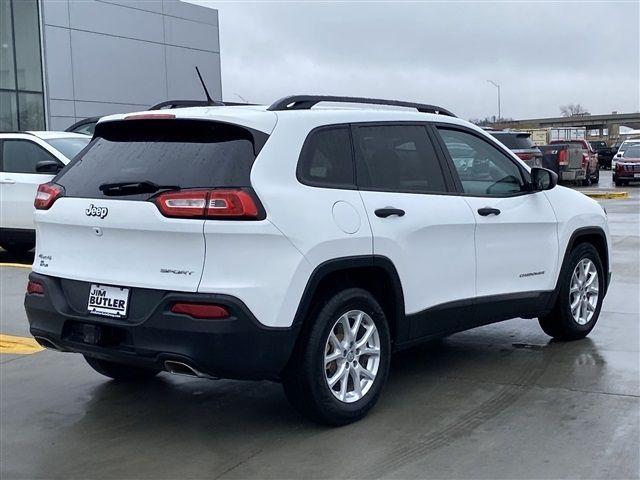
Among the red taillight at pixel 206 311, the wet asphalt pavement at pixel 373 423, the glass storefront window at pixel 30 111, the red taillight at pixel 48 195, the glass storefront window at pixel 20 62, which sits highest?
the glass storefront window at pixel 20 62

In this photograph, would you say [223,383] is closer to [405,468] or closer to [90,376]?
[90,376]

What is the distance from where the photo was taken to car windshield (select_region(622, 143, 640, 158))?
101ft

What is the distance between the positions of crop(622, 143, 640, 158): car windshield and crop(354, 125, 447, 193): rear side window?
27.6 m

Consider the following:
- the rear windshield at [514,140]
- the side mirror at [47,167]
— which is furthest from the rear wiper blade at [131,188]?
the rear windshield at [514,140]

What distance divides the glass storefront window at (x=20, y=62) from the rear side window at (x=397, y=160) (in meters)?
24.9

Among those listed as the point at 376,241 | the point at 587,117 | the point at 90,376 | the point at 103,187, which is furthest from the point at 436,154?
the point at 587,117

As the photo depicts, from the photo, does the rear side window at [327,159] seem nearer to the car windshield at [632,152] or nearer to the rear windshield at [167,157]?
the rear windshield at [167,157]

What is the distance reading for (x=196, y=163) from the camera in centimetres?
439

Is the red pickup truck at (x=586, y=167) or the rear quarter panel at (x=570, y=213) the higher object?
the red pickup truck at (x=586, y=167)

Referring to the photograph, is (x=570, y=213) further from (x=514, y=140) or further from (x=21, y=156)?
(x=514, y=140)

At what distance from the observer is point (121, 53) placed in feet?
101

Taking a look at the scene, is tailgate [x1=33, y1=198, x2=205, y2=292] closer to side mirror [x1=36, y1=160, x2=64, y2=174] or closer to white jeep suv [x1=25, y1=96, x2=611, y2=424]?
white jeep suv [x1=25, y1=96, x2=611, y2=424]

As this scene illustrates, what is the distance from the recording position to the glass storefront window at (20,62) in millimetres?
27766

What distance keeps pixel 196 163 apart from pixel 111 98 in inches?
1072
